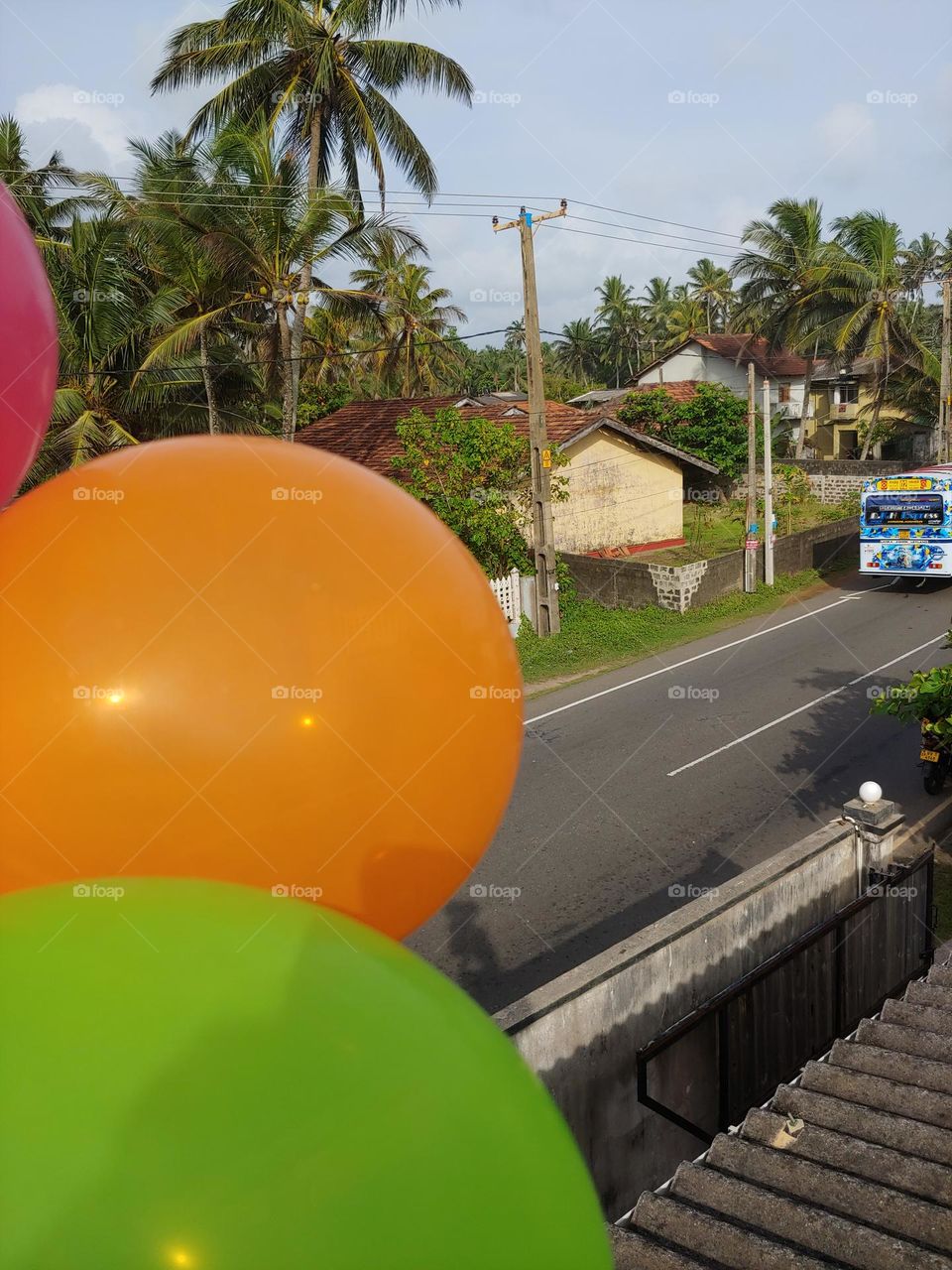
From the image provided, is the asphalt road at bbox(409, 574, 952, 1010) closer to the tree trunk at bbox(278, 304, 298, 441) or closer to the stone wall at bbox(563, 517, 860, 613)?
the stone wall at bbox(563, 517, 860, 613)

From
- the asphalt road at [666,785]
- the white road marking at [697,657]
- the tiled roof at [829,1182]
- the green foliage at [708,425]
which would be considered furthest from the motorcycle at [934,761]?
the green foliage at [708,425]

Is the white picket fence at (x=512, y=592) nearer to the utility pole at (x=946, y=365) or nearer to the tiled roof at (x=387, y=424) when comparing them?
the tiled roof at (x=387, y=424)

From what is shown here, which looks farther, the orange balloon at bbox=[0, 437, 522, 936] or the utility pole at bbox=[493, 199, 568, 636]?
the utility pole at bbox=[493, 199, 568, 636]

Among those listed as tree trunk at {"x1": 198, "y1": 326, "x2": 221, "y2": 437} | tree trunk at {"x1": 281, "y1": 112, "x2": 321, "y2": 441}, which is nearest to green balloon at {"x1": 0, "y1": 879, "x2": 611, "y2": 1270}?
tree trunk at {"x1": 281, "y1": 112, "x2": 321, "y2": 441}

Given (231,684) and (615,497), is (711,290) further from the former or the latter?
(231,684)

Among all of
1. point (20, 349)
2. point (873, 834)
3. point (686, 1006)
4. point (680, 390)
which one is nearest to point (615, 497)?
point (680, 390)

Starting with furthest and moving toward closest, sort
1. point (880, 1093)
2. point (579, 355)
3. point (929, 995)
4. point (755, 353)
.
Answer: point (579, 355), point (755, 353), point (929, 995), point (880, 1093)
